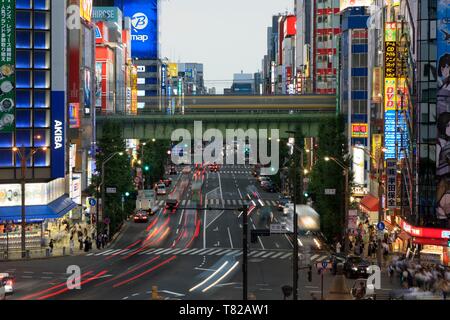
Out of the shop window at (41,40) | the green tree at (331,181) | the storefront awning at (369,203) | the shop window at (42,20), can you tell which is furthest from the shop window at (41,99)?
the storefront awning at (369,203)

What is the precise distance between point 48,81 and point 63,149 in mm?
6288

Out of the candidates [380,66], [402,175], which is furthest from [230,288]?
[380,66]

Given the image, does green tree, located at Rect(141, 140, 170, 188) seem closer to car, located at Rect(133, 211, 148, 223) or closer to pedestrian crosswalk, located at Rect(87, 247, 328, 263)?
car, located at Rect(133, 211, 148, 223)

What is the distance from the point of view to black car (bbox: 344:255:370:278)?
49406 mm

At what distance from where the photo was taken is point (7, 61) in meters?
72.2

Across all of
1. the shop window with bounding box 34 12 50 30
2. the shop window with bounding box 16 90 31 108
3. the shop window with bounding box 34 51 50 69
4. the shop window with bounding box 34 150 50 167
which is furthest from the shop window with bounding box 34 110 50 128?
the shop window with bounding box 34 12 50 30

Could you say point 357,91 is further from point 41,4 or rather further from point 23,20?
point 23,20

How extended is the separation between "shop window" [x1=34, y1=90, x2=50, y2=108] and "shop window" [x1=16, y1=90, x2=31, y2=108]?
0.68m

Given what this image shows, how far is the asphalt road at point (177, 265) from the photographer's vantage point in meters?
43.7

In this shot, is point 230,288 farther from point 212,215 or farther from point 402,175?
point 212,215

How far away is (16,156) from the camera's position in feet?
239

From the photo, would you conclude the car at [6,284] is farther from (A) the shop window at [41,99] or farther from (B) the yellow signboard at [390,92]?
(B) the yellow signboard at [390,92]

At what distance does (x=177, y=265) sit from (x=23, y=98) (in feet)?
86.3

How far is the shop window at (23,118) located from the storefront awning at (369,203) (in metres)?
32.4
